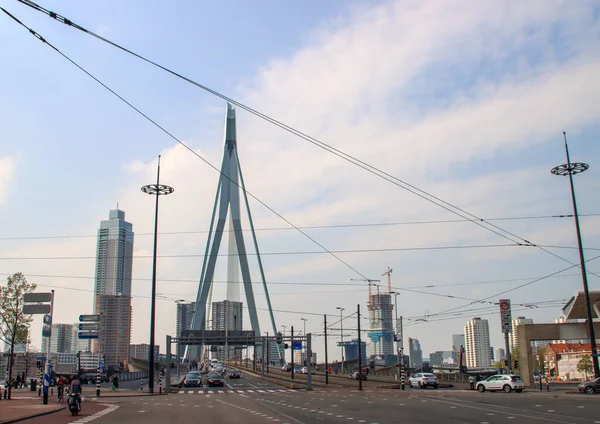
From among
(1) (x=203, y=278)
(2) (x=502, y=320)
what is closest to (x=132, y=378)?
(1) (x=203, y=278)

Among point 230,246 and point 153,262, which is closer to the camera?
point 153,262

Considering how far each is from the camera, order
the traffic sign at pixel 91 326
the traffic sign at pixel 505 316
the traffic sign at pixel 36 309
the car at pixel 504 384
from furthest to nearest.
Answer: the traffic sign at pixel 505 316 < the traffic sign at pixel 91 326 < the car at pixel 504 384 < the traffic sign at pixel 36 309

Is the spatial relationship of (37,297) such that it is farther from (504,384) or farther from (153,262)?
(504,384)

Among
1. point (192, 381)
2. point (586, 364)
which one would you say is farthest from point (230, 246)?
point (586, 364)

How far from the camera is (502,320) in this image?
4788cm

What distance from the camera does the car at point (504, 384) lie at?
1761 inches

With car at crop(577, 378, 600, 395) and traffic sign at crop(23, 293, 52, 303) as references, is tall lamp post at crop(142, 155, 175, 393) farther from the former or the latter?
car at crop(577, 378, 600, 395)

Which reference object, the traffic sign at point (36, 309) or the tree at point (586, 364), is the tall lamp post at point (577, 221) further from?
the tree at point (586, 364)

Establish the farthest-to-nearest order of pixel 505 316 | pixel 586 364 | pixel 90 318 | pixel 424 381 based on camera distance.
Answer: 1. pixel 586 364
2. pixel 424 381
3. pixel 505 316
4. pixel 90 318

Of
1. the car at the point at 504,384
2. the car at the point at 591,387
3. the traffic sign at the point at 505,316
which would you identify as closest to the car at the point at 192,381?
the car at the point at 504,384

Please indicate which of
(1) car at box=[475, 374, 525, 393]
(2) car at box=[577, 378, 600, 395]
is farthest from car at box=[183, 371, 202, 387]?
(2) car at box=[577, 378, 600, 395]

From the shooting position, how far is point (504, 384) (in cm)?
4550

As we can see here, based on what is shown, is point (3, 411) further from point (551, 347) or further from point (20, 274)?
point (551, 347)

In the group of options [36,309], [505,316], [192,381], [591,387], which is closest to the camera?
[591,387]
